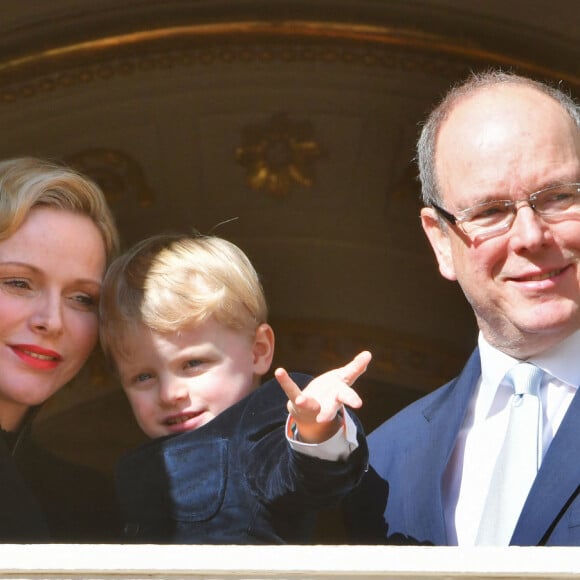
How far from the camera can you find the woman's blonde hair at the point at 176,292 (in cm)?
264

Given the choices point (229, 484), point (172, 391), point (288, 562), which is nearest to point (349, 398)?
point (288, 562)

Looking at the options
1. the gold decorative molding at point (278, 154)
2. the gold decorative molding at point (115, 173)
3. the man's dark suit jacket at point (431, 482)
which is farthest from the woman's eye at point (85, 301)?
the gold decorative molding at point (278, 154)

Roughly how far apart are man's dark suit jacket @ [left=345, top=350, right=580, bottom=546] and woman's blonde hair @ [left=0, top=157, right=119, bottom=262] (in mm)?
612

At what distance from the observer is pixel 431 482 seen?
247 centimetres

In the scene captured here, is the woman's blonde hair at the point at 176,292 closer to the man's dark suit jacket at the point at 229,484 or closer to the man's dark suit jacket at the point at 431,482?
the man's dark suit jacket at the point at 229,484

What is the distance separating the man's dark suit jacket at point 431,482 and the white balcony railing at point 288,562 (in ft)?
0.72

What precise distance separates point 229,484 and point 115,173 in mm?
2144

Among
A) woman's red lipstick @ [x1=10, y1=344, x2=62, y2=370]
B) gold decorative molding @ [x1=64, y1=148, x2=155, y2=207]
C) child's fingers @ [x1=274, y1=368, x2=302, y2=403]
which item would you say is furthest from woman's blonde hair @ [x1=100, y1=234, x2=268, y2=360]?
gold decorative molding @ [x1=64, y1=148, x2=155, y2=207]

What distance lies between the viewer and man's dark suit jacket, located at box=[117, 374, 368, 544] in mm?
2408

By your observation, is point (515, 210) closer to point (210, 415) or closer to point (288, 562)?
point (210, 415)

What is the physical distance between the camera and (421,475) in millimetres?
2500

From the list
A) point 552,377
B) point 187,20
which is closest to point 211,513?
point 552,377

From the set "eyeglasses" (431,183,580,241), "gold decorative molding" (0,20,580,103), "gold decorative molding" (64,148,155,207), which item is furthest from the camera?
"gold decorative molding" (64,148,155,207)

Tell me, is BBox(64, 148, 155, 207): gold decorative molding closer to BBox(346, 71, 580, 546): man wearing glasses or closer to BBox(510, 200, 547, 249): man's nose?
BBox(346, 71, 580, 546): man wearing glasses
